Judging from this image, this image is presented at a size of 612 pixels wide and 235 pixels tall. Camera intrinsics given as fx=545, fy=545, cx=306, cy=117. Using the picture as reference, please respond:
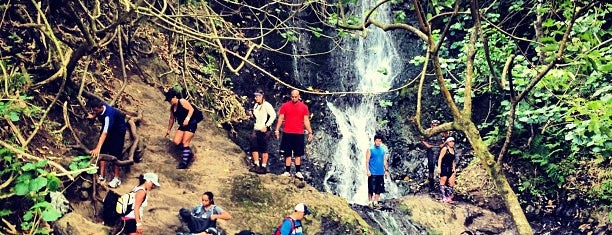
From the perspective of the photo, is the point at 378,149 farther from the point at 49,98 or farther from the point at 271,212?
the point at 49,98

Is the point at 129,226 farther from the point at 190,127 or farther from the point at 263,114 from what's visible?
the point at 263,114

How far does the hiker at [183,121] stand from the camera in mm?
9219

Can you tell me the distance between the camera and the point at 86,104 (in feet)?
29.9

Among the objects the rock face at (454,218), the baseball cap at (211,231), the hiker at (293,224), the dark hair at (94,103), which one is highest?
the dark hair at (94,103)

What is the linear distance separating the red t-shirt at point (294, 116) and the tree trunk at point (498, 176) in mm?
4319

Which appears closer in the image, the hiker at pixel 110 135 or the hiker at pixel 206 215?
the hiker at pixel 206 215

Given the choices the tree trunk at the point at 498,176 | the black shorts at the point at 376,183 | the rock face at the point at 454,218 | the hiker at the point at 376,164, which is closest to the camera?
the tree trunk at the point at 498,176

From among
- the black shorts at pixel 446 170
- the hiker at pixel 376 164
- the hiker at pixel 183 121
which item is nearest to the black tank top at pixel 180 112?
the hiker at pixel 183 121

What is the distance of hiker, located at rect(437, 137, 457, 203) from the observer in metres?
10.7

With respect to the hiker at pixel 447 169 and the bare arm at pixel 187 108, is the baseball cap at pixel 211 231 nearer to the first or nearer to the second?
the bare arm at pixel 187 108

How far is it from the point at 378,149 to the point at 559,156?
13.5 ft

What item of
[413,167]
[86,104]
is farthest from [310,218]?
[413,167]

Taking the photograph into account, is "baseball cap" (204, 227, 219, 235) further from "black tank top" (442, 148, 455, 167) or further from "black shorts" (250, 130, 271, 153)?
"black tank top" (442, 148, 455, 167)

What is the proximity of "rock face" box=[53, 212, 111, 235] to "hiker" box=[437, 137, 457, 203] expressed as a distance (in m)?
6.48
